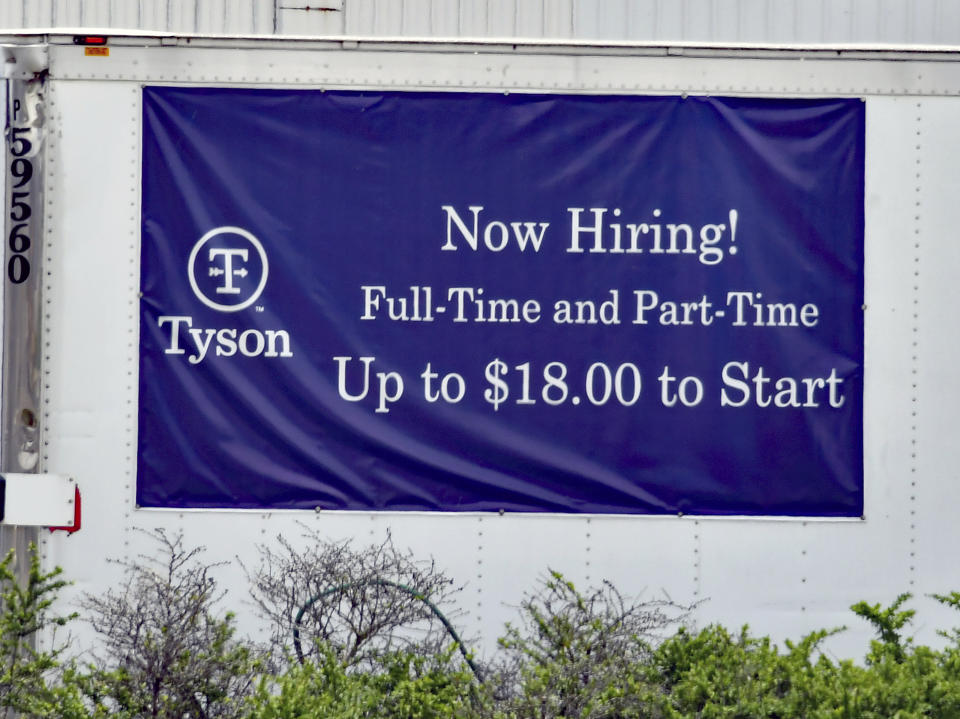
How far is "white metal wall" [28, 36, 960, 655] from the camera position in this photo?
3.80m

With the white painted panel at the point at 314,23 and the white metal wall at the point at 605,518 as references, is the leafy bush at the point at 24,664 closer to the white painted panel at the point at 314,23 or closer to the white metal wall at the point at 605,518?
the white metal wall at the point at 605,518

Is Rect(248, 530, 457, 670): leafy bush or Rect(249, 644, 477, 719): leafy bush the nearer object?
Rect(249, 644, 477, 719): leafy bush

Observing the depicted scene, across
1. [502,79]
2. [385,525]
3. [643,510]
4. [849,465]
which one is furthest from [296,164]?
[849,465]

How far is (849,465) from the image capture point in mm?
3861

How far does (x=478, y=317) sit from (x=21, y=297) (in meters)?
1.55

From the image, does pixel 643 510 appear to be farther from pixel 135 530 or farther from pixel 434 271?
pixel 135 530

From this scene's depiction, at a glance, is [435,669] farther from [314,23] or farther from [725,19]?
[725,19]

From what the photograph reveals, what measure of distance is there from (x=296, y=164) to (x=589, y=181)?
1010 mm

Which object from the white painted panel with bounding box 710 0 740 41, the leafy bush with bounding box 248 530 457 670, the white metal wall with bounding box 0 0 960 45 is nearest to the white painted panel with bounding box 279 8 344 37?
the white metal wall with bounding box 0 0 960 45

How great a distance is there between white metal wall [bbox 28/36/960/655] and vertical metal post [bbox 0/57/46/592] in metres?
0.05

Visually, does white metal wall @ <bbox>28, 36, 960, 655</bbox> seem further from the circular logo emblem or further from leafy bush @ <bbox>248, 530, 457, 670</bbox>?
the circular logo emblem

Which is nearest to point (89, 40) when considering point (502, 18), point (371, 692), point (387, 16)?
point (387, 16)

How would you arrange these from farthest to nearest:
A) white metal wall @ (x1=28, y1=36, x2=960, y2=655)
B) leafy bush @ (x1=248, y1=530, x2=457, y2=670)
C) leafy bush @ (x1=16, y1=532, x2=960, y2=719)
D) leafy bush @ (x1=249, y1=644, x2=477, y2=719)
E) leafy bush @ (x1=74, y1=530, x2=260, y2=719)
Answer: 1. white metal wall @ (x1=28, y1=36, x2=960, y2=655)
2. leafy bush @ (x1=248, y1=530, x2=457, y2=670)
3. leafy bush @ (x1=74, y1=530, x2=260, y2=719)
4. leafy bush @ (x1=16, y1=532, x2=960, y2=719)
5. leafy bush @ (x1=249, y1=644, x2=477, y2=719)

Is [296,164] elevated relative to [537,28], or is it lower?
lower
